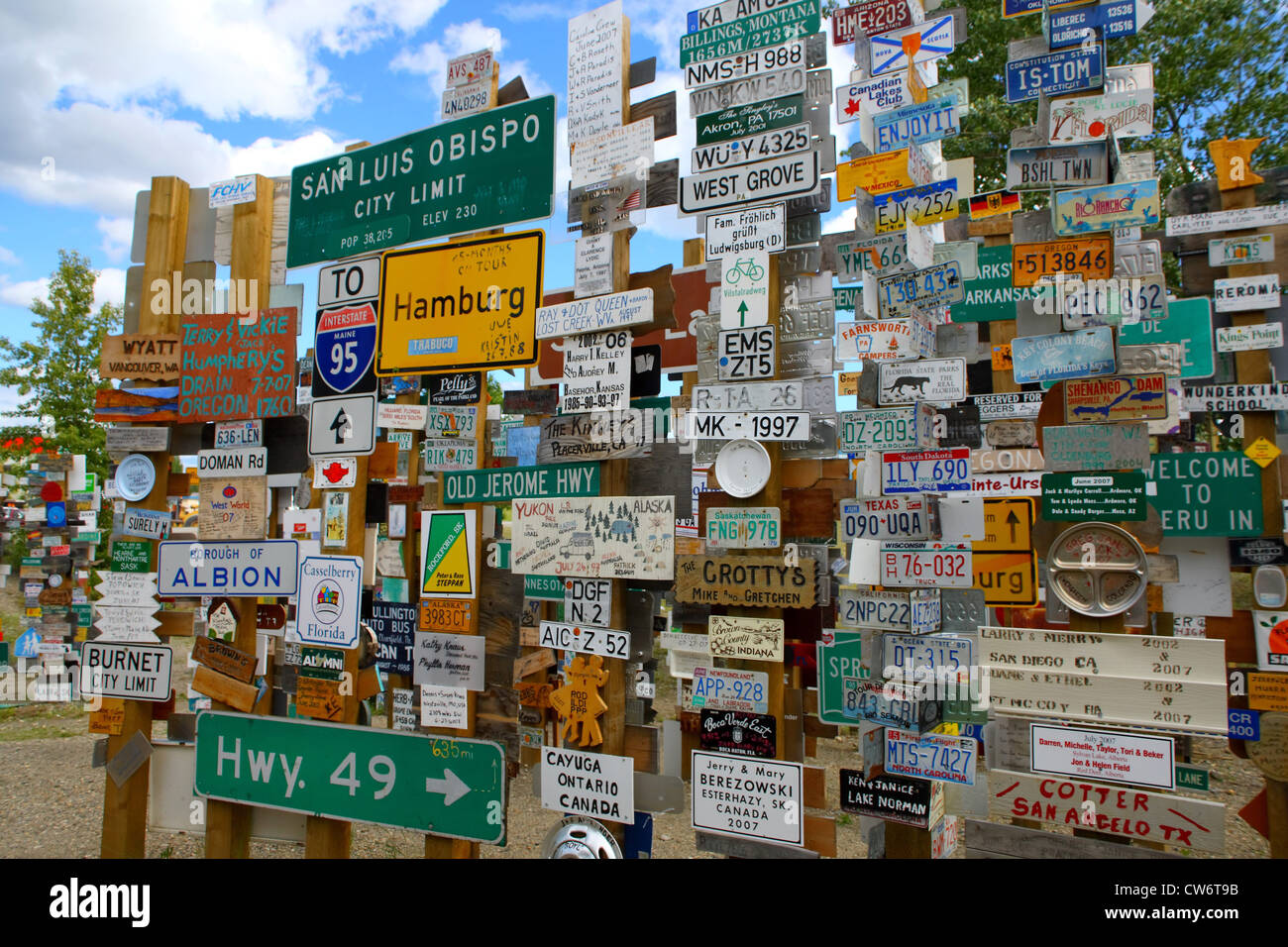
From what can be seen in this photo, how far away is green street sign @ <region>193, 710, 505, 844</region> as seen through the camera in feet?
14.3

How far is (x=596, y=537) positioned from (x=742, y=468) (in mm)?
910

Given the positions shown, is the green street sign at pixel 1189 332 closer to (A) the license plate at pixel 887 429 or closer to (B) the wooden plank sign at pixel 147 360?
(A) the license plate at pixel 887 429

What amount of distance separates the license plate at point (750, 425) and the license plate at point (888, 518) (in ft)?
1.76

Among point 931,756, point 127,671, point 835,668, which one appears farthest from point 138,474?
point 931,756

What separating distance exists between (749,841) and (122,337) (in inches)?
211

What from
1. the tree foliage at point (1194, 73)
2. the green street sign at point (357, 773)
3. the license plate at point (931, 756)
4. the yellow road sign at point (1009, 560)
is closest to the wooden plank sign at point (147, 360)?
the green street sign at point (357, 773)

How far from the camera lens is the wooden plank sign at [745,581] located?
4.16 m

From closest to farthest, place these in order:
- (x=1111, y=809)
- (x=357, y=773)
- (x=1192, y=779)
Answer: (x=1111, y=809)
(x=1192, y=779)
(x=357, y=773)

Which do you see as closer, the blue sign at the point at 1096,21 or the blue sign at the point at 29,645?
the blue sign at the point at 1096,21

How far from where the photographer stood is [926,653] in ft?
13.6

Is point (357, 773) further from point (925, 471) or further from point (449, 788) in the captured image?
point (925, 471)

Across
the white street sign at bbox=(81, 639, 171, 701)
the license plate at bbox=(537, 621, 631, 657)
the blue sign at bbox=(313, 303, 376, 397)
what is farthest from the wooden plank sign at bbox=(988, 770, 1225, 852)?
the white street sign at bbox=(81, 639, 171, 701)

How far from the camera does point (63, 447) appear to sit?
22312 millimetres

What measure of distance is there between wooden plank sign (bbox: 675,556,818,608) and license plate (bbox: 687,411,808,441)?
0.66 m
